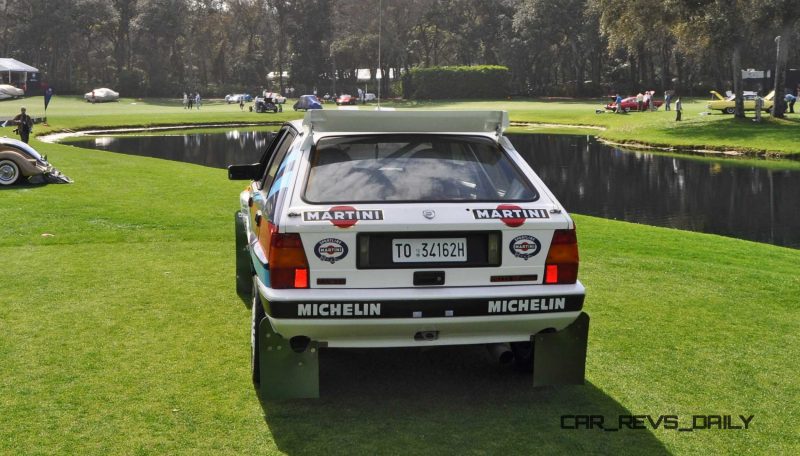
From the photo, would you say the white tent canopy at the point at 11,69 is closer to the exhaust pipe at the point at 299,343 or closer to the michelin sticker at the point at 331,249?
the exhaust pipe at the point at 299,343

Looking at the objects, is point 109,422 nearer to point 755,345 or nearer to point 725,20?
point 755,345

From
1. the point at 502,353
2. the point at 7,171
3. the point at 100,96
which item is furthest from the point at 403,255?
the point at 100,96

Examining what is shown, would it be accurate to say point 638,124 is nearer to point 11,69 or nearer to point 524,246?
point 524,246

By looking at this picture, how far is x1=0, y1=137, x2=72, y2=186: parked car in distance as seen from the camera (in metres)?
19.5

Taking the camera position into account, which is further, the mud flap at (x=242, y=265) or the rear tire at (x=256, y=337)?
the mud flap at (x=242, y=265)

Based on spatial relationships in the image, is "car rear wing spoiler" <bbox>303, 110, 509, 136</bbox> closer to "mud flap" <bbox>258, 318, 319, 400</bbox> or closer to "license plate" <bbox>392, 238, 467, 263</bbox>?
"license plate" <bbox>392, 238, 467, 263</bbox>

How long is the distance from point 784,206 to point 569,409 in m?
20.3

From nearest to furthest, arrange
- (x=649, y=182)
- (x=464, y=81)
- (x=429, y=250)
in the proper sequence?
(x=429, y=250)
(x=649, y=182)
(x=464, y=81)

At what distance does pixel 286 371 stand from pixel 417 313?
3.30 feet

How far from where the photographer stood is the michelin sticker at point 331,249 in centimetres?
551

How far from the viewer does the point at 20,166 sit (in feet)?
64.4

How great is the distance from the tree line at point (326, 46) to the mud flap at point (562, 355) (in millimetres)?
89290

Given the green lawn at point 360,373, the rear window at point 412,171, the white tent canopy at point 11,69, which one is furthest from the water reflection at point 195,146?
the white tent canopy at point 11,69

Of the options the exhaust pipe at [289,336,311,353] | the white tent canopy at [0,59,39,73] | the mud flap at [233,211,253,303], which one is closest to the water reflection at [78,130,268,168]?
the mud flap at [233,211,253,303]
